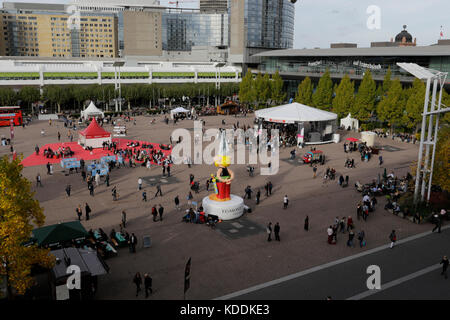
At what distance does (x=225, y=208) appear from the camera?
22719 millimetres

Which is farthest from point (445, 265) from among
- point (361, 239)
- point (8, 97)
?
point (8, 97)

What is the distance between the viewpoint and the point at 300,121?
44.9 meters

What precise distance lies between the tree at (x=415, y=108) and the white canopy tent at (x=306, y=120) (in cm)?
1007

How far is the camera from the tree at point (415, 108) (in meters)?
48.2

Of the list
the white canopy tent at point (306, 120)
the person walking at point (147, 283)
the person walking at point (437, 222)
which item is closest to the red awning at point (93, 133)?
the white canopy tent at point (306, 120)

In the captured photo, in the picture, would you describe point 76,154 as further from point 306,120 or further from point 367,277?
point 367,277

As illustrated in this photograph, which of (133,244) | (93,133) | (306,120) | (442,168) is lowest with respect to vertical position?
(133,244)

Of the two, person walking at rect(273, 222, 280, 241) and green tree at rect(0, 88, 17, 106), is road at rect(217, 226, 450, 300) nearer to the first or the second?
person walking at rect(273, 222, 280, 241)

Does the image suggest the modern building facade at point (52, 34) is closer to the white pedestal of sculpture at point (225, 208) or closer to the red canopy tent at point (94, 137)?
the red canopy tent at point (94, 137)

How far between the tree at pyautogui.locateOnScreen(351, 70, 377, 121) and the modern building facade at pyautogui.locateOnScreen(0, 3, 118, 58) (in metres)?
128

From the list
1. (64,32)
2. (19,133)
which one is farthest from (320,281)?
(64,32)

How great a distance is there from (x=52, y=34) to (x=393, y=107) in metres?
140

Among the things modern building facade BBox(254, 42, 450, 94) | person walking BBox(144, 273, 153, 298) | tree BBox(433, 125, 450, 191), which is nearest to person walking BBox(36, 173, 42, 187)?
person walking BBox(144, 273, 153, 298)
